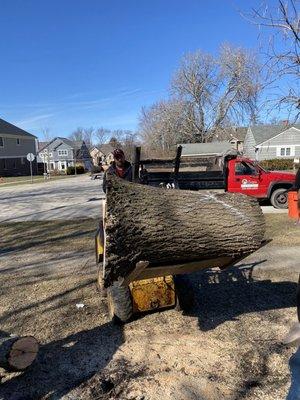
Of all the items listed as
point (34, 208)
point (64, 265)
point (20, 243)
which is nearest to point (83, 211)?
point (34, 208)

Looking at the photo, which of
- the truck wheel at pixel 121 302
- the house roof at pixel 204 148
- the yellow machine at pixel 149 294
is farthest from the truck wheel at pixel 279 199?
the house roof at pixel 204 148

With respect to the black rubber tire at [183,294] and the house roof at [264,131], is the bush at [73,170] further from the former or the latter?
the black rubber tire at [183,294]

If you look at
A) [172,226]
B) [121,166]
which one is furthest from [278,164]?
[172,226]

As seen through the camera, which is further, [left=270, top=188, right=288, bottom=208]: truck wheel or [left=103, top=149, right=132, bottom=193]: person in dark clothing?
[left=270, top=188, right=288, bottom=208]: truck wheel

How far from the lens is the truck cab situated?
611 inches

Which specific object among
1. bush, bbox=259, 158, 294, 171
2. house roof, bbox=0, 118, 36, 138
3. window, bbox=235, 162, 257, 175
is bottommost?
bush, bbox=259, 158, 294, 171

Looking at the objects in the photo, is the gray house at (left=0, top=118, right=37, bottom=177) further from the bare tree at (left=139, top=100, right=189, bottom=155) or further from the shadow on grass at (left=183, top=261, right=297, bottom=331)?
the shadow on grass at (left=183, top=261, right=297, bottom=331)

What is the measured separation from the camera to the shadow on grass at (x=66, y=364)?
12.7 ft

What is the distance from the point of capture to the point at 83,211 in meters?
16.1

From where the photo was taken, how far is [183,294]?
5.27 m

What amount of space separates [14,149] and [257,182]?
165 ft

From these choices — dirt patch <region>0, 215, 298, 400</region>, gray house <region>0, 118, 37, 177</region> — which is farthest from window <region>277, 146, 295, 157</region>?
dirt patch <region>0, 215, 298, 400</region>

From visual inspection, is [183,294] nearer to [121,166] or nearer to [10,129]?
[121,166]

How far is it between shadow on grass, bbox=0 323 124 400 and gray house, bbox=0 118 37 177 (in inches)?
2196
